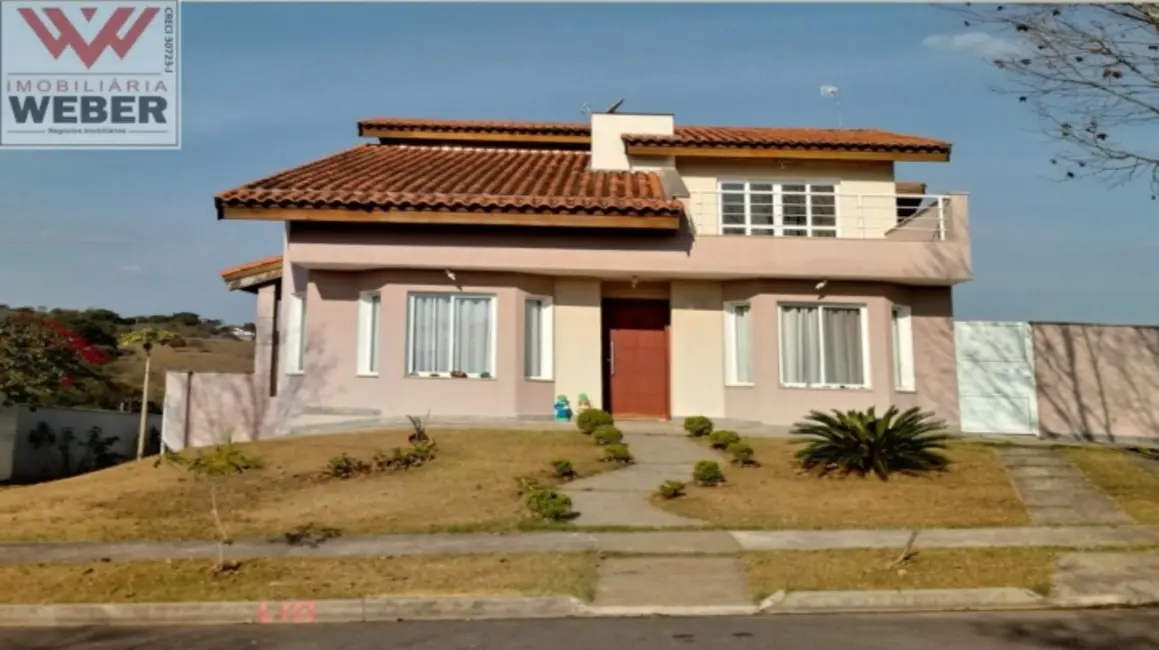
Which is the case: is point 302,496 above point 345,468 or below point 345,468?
below

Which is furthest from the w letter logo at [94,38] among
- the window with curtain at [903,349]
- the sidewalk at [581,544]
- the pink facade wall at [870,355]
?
the window with curtain at [903,349]

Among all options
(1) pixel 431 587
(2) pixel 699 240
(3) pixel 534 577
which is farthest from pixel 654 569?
(2) pixel 699 240

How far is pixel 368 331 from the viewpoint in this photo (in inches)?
661

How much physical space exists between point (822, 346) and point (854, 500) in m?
5.77

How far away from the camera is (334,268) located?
16.7 meters

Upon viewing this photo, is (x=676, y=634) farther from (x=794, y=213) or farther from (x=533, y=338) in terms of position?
(x=794, y=213)

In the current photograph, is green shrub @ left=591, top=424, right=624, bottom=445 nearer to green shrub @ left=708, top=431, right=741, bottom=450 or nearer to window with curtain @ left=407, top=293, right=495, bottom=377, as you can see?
green shrub @ left=708, top=431, right=741, bottom=450

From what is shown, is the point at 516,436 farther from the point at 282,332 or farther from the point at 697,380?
the point at 282,332

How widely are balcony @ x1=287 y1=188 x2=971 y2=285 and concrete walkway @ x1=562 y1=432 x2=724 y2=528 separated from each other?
3.34 metres

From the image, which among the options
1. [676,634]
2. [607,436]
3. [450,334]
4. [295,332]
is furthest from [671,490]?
[295,332]

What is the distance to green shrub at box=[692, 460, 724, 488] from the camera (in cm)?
1242

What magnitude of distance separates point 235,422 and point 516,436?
25.7 ft

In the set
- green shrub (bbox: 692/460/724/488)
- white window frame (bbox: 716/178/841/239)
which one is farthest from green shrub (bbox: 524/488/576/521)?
white window frame (bbox: 716/178/841/239)

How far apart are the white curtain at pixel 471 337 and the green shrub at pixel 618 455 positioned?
3606mm
